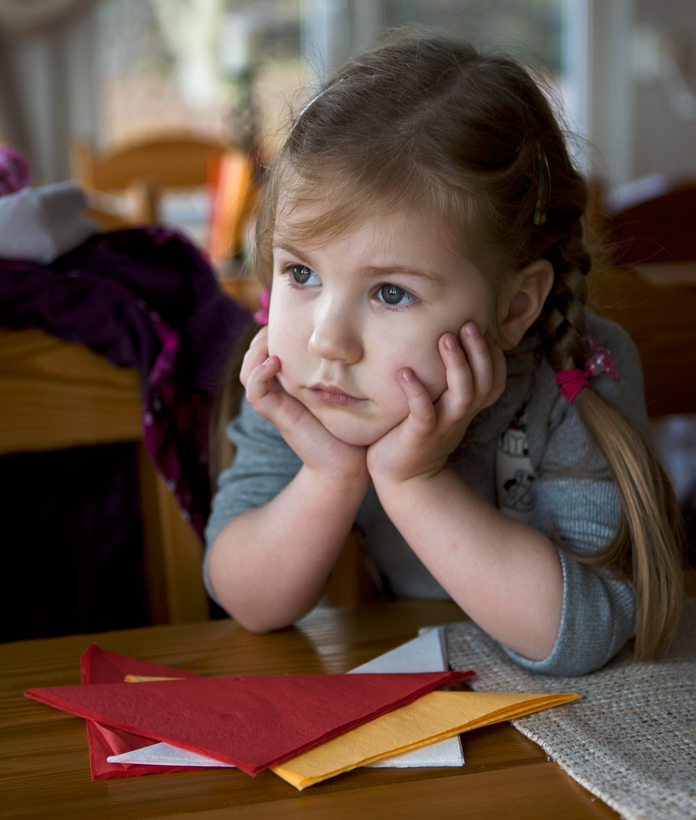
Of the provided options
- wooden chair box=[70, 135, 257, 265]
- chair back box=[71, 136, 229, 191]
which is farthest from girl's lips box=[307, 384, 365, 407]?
chair back box=[71, 136, 229, 191]

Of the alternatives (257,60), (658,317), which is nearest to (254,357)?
(658,317)

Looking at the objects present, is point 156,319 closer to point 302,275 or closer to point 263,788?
point 302,275

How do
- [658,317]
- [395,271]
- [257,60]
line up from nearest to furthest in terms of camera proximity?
[395,271] → [658,317] → [257,60]

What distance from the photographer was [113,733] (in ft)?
1.71

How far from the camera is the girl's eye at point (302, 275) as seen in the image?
64 cm

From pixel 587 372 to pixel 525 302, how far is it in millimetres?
82

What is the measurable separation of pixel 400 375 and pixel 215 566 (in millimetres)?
258

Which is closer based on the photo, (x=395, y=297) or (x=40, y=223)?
(x=395, y=297)

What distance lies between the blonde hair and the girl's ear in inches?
0.4

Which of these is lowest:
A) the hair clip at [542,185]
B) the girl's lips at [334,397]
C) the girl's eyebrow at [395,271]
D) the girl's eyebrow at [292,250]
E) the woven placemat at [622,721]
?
the woven placemat at [622,721]

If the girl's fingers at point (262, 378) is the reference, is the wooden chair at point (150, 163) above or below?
above

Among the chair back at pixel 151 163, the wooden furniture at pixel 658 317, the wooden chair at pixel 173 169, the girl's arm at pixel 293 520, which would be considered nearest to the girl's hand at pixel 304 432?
the girl's arm at pixel 293 520

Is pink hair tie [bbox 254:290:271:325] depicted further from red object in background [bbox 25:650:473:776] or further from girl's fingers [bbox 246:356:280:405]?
red object in background [bbox 25:650:473:776]

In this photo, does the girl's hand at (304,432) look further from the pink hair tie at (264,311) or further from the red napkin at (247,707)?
the red napkin at (247,707)
